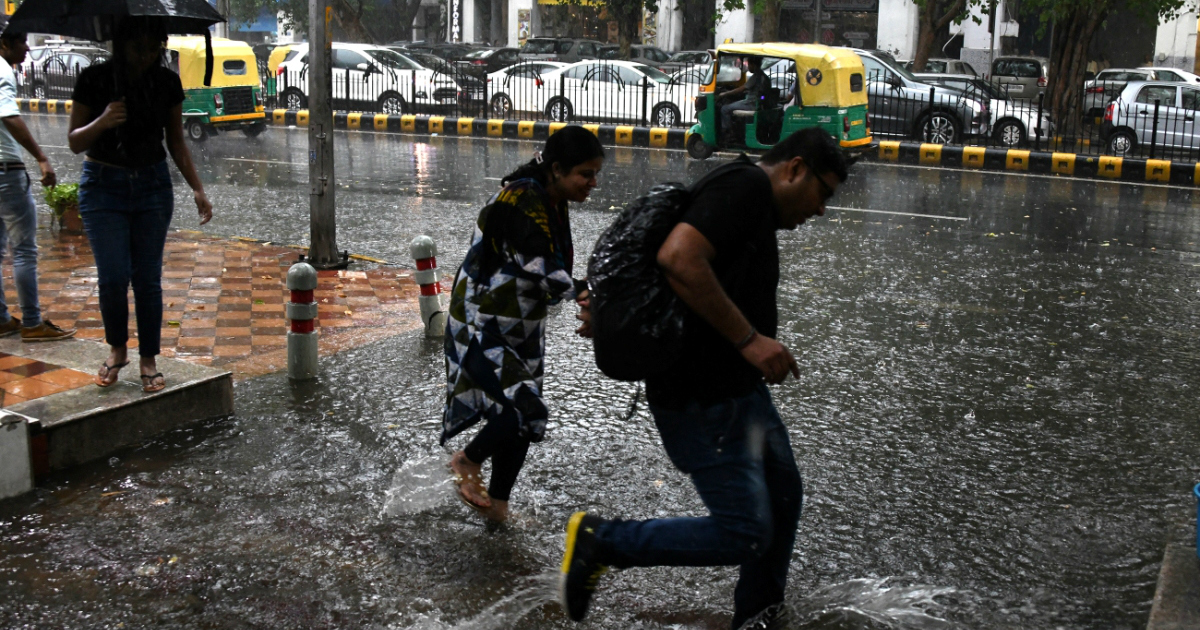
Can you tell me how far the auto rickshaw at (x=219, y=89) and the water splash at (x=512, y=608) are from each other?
16910 mm

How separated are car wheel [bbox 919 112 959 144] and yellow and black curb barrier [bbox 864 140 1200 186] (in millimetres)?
723

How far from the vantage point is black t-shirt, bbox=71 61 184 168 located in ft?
15.6

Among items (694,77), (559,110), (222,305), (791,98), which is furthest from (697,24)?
(222,305)

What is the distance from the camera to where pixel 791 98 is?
17016mm

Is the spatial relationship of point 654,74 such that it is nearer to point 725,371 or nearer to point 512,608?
point 512,608

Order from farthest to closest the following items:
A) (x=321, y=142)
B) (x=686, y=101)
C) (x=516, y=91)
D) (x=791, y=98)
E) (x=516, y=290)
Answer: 1. (x=516, y=91)
2. (x=686, y=101)
3. (x=791, y=98)
4. (x=321, y=142)
5. (x=516, y=290)

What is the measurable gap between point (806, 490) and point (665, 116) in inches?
735

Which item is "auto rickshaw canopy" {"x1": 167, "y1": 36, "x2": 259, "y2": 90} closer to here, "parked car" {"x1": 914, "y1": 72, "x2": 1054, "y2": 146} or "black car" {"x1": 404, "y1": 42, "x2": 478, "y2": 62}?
"parked car" {"x1": 914, "y1": 72, "x2": 1054, "y2": 146}

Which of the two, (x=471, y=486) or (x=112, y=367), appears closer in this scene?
(x=471, y=486)

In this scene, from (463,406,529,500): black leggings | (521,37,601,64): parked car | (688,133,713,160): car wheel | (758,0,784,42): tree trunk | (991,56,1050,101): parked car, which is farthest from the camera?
(521,37,601,64): parked car

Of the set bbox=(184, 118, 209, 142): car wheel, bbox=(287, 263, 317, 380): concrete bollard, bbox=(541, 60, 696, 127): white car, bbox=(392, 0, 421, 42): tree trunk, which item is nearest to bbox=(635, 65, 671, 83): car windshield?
bbox=(541, 60, 696, 127): white car

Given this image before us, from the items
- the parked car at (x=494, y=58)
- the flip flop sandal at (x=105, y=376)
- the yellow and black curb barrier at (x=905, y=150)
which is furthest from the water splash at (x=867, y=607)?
the parked car at (x=494, y=58)

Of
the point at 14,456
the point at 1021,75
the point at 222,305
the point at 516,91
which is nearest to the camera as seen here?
the point at 14,456

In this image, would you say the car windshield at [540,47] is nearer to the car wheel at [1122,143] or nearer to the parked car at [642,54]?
the parked car at [642,54]
